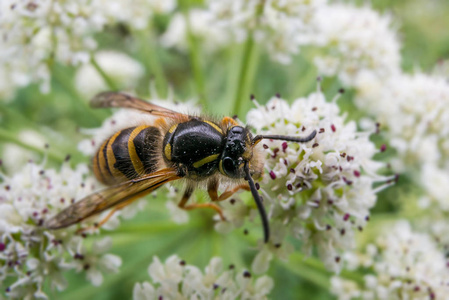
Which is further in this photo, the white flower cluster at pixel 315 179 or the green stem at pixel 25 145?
the green stem at pixel 25 145

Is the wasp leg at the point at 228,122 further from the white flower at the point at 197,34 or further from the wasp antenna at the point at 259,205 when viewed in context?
the white flower at the point at 197,34

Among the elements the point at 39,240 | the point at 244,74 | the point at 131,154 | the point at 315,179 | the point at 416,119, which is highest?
the point at 416,119

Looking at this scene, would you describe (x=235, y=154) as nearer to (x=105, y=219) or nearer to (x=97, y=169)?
(x=97, y=169)

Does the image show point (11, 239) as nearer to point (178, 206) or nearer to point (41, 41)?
point (178, 206)

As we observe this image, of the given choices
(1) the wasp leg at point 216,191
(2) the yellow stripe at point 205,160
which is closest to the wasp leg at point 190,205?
(1) the wasp leg at point 216,191

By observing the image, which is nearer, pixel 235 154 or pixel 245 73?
pixel 235 154

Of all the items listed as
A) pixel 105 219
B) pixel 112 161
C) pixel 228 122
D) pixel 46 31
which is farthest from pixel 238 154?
pixel 46 31

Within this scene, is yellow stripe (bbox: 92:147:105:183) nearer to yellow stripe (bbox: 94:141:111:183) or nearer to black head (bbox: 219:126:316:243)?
yellow stripe (bbox: 94:141:111:183)
